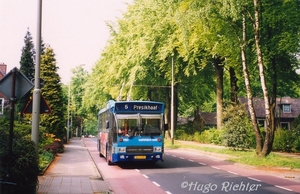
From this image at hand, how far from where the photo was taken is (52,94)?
30375 millimetres

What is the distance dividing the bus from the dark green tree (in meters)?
13.9

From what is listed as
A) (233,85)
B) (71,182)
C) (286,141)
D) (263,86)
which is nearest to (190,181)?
(71,182)

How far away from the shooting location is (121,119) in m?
17.2

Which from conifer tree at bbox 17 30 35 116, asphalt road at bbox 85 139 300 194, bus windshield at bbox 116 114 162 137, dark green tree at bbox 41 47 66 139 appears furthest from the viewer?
conifer tree at bbox 17 30 35 116

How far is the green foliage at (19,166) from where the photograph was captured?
325 inches

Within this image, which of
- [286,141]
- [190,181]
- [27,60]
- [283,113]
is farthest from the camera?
[27,60]

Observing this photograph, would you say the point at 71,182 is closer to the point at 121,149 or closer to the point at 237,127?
the point at 121,149

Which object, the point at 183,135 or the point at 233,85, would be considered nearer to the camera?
the point at 233,85

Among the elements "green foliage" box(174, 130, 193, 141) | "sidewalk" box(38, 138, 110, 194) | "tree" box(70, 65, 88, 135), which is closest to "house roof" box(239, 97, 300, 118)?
"green foliage" box(174, 130, 193, 141)

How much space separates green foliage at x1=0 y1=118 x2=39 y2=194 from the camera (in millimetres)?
8258

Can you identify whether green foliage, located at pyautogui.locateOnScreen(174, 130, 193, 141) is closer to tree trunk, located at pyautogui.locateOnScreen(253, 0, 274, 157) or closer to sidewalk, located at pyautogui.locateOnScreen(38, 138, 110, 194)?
tree trunk, located at pyautogui.locateOnScreen(253, 0, 274, 157)

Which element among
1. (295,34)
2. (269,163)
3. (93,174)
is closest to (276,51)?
(295,34)

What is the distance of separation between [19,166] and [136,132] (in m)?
9.07

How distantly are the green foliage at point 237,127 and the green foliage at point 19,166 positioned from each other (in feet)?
56.2
